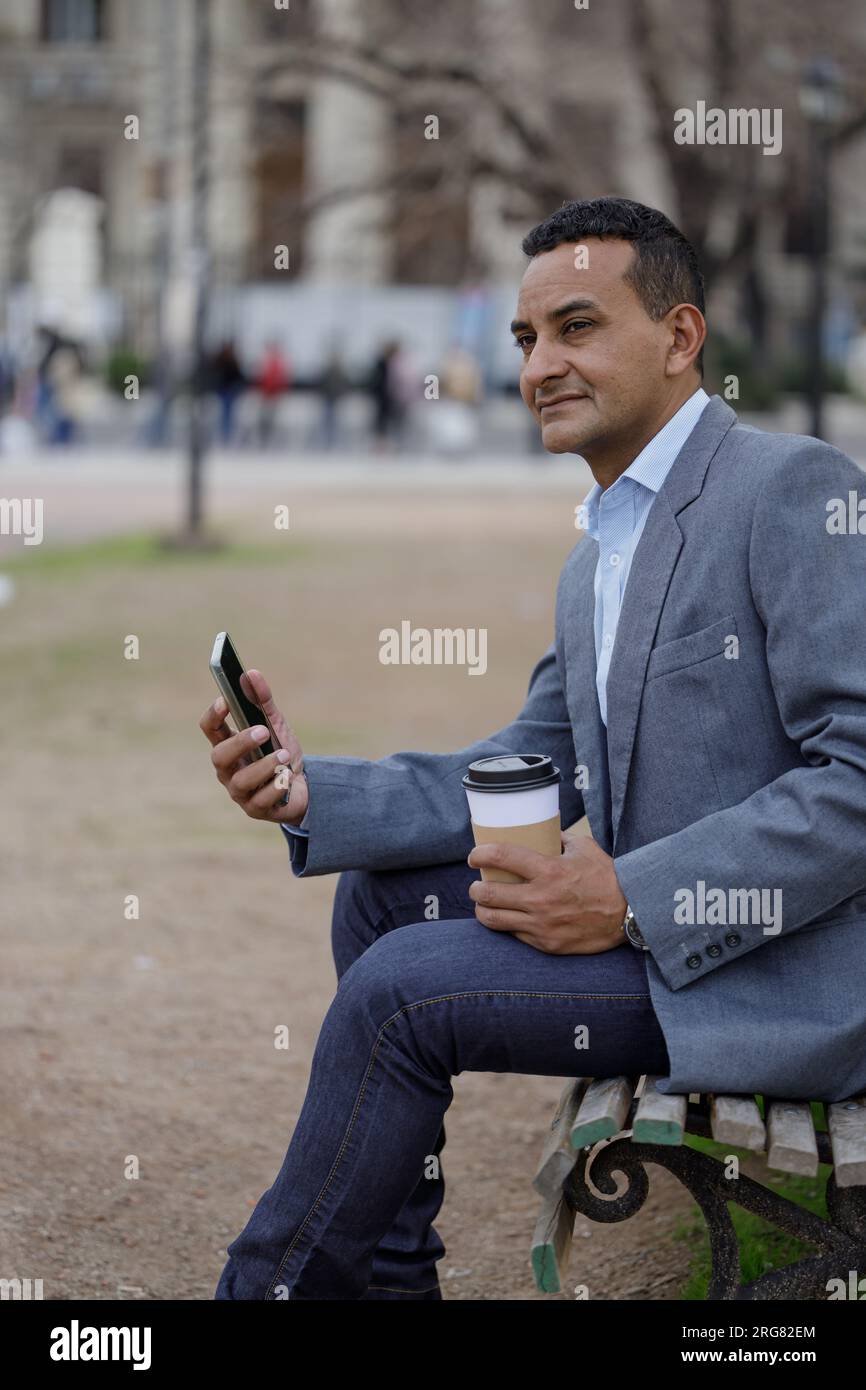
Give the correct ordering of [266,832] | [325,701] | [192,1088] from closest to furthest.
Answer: [192,1088]
[266,832]
[325,701]

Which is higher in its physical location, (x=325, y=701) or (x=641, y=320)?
(x=641, y=320)

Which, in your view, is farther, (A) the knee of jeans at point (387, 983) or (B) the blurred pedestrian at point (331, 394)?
(B) the blurred pedestrian at point (331, 394)

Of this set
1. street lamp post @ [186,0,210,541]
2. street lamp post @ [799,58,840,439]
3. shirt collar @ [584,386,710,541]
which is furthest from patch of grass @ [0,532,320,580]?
shirt collar @ [584,386,710,541]

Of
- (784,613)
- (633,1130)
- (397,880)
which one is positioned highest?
(784,613)

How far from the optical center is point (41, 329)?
26.9m

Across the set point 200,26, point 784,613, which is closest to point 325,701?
point 784,613

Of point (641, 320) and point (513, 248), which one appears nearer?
point (641, 320)

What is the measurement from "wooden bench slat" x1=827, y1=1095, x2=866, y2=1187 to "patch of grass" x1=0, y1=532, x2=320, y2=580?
37.4 feet

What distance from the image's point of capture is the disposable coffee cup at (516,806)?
8.89ft

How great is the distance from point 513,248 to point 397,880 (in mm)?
32170

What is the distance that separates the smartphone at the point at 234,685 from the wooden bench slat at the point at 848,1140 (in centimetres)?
104

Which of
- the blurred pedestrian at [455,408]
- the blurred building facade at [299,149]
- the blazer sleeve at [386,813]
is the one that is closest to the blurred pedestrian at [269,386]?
the blurred building facade at [299,149]

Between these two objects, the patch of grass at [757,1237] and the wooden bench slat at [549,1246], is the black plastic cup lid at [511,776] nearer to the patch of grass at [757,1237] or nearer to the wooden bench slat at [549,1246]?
→ the wooden bench slat at [549,1246]

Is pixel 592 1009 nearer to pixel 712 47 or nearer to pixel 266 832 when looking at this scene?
pixel 266 832
